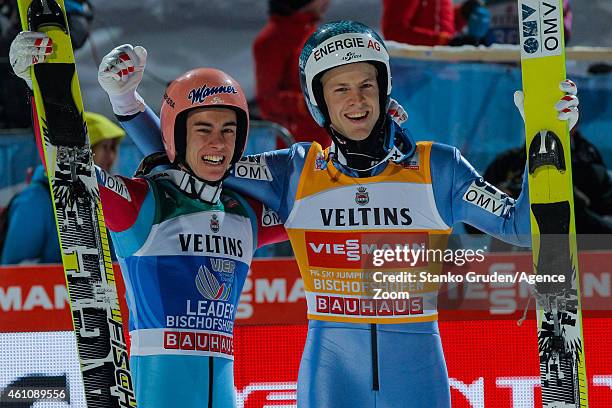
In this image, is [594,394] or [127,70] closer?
[127,70]

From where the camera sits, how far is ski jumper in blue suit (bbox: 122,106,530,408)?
393 cm

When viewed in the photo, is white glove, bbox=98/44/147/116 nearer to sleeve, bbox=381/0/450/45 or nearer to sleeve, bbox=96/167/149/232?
sleeve, bbox=96/167/149/232

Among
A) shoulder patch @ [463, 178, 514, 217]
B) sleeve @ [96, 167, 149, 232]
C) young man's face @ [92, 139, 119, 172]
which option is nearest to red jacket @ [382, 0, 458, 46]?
young man's face @ [92, 139, 119, 172]

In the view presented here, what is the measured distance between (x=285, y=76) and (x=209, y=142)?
2.21m

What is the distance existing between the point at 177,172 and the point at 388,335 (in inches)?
36.0

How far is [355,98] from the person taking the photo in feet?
13.0

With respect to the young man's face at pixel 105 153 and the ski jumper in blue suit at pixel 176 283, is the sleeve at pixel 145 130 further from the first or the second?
the young man's face at pixel 105 153

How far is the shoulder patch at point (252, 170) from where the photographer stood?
4102 millimetres

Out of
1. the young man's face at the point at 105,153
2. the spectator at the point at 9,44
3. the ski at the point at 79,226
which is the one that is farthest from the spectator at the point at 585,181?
the ski at the point at 79,226

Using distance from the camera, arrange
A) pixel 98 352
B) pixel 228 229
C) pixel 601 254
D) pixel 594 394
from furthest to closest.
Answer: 1. pixel 601 254
2. pixel 594 394
3. pixel 228 229
4. pixel 98 352

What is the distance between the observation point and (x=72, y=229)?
3795mm

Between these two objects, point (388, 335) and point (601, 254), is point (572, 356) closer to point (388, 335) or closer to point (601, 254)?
point (388, 335)

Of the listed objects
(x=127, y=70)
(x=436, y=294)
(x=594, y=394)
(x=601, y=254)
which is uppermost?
Answer: (x=127, y=70)

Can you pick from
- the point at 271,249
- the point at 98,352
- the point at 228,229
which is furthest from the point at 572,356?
the point at 271,249
